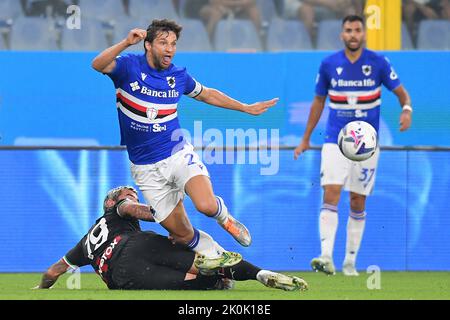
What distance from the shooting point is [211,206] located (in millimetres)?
9320

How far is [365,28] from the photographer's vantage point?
43.9ft

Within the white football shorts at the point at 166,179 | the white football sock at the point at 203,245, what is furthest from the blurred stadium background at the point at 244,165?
the white football sock at the point at 203,245

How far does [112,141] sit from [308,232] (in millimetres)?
2257

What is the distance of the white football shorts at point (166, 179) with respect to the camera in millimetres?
9719

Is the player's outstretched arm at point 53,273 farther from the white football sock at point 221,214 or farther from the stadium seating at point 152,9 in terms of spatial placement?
the stadium seating at point 152,9

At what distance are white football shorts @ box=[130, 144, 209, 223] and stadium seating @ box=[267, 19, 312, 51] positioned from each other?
Result: 13.2 feet

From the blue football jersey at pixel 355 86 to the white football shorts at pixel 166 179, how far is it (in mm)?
2121

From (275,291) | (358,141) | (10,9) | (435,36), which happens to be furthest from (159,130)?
(435,36)

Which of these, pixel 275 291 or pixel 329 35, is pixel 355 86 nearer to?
pixel 329 35

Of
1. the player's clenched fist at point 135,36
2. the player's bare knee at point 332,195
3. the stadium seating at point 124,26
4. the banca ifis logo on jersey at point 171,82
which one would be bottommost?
the player's bare knee at point 332,195

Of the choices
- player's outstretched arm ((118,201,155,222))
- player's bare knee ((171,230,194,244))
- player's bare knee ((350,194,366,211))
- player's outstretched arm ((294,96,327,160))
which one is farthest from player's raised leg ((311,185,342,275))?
player's outstretched arm ((118,201,155,222))
